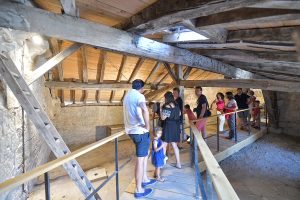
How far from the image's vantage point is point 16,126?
10.5 ft

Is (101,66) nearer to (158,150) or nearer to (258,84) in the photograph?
(158,150)

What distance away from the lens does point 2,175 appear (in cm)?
260

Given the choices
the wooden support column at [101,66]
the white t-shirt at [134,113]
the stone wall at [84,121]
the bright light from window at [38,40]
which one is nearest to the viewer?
the white t-shirt at [134,113]

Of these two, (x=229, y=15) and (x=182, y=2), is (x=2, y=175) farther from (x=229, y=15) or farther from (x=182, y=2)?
(x=229, y=15)

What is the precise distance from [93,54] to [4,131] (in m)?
2.69

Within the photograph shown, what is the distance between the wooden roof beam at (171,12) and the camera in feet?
4.99

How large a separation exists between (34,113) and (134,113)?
1.35 meters

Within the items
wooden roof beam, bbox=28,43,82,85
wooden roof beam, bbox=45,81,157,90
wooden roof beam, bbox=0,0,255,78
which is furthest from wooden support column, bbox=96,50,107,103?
wooden roof beam, bbox=0,0,255,78

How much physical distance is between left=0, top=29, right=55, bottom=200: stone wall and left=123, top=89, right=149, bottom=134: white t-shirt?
147 cm

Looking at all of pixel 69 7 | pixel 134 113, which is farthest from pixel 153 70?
pixel 69 7

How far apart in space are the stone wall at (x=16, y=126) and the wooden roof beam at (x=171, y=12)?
1.36 meters

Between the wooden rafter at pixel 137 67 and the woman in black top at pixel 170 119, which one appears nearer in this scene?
the woman in black top at pixel 170 119

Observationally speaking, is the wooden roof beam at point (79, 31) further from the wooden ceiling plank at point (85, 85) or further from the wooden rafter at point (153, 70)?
the wooden ceiling plank at point (85, 85)

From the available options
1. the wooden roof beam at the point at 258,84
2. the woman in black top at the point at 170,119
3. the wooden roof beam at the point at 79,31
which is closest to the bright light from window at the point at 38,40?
the wooden roof beam at the point at 79,31
